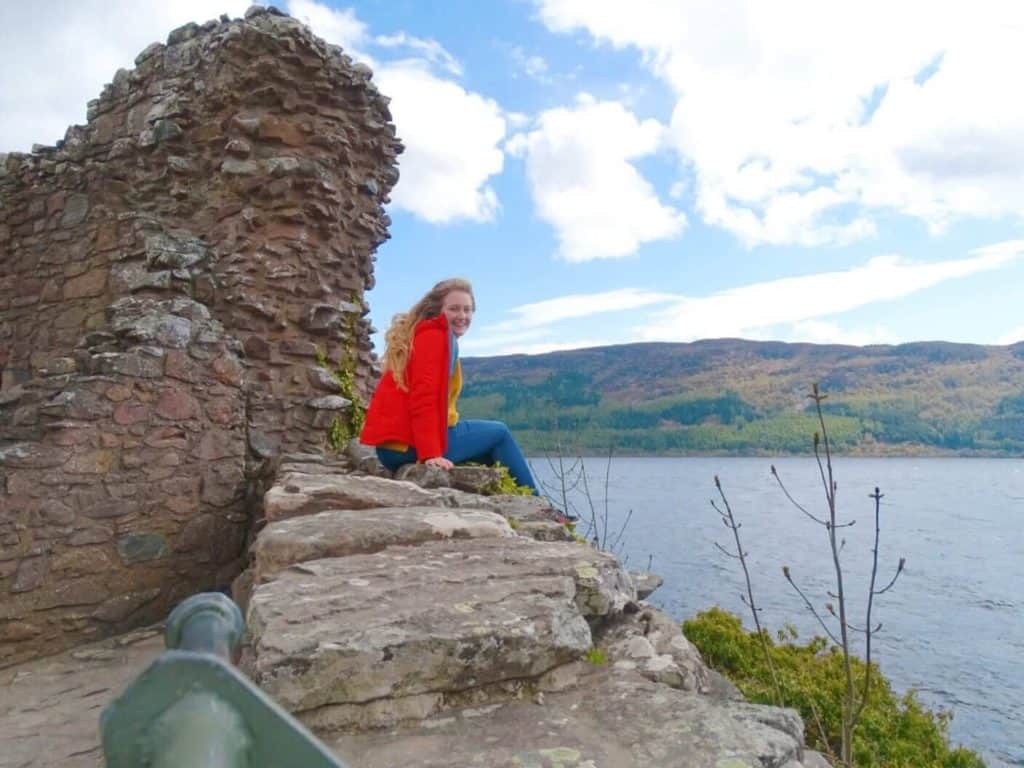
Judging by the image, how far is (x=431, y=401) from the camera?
5148 millimetres

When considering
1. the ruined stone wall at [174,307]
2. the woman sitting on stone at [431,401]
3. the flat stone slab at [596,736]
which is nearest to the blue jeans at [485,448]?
the woman sitting on stone at [431,401]

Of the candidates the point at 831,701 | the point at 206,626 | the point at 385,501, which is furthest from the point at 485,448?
the point at 831,701

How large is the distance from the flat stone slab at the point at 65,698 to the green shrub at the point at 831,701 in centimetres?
581

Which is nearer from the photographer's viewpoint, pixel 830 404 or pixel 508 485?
pixel 508 485

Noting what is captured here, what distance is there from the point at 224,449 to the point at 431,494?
249 cm

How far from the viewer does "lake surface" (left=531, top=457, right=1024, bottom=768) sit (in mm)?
12898

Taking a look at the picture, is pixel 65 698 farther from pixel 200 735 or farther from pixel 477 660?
pixel 200 735

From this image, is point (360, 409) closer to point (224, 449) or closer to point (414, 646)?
point (224, 449)

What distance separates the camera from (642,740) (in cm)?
201

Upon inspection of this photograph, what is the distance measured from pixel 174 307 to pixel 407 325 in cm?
196

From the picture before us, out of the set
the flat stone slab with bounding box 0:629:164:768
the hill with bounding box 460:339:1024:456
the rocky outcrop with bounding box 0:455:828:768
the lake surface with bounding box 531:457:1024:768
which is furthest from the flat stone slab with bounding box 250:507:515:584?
the hill with bounding box 460:339:1024:456

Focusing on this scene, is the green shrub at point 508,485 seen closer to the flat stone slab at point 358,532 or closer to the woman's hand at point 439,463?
the woman's hand at point 439,463

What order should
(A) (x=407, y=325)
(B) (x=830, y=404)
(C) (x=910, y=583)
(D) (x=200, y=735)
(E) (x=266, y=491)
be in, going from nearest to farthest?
(D) (x=200, y=735), (A) (x=407, y=325), (E) (x=266, y=491), (C) (x=910, y=583), (B) (x=830, y=404)

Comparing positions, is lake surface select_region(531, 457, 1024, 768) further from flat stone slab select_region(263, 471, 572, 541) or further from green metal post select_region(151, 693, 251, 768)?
green metal post select_region(151, 693, 251, 768)
